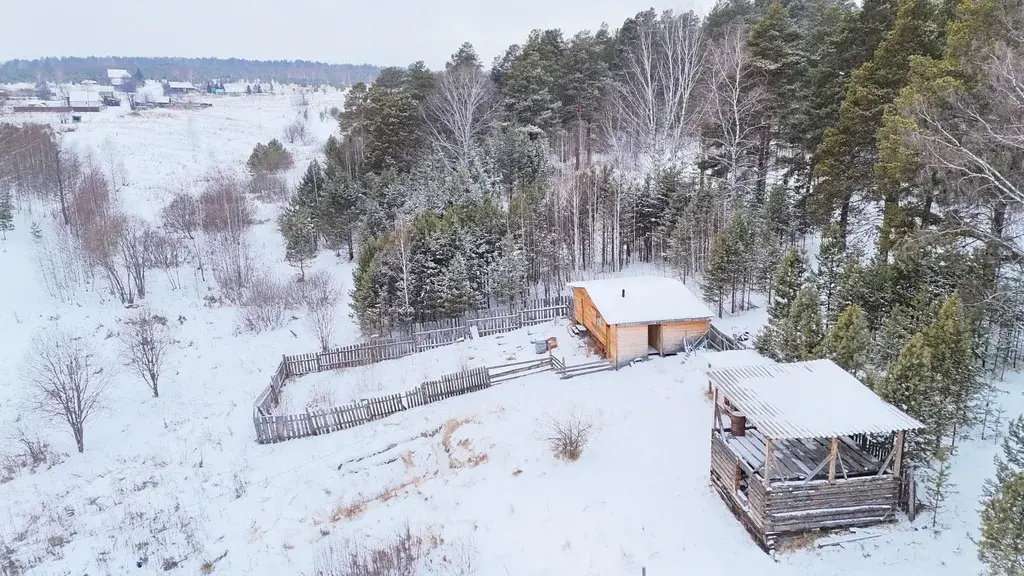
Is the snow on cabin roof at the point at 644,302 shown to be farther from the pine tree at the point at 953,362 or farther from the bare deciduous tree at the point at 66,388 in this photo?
the bare deciduous tree at the point at 66,388

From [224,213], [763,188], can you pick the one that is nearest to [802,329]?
[763,188]

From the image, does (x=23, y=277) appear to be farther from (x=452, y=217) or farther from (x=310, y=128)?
(x=310, y=128)

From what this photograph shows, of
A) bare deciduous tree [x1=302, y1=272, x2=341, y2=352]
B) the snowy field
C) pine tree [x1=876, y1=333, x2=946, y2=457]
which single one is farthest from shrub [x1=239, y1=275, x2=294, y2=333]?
pine tree [x1=876, y1=333, x2=946, y2=457]

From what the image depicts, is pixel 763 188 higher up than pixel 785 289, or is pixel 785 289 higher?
pixel 763 188

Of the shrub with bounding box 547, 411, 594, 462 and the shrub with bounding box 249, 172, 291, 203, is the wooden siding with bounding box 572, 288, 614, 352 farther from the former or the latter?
the shrub with bounding box 249, 172, 291, 203

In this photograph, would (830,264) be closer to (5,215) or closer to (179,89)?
(5,215)

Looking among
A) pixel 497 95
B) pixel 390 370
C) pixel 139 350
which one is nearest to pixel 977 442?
pixel 390 370
